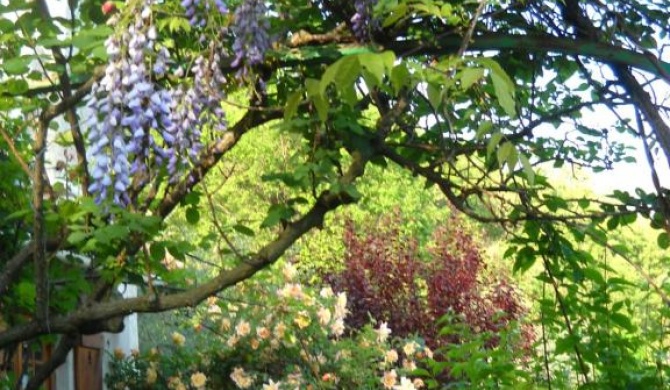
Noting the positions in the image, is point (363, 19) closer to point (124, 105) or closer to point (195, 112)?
point (195, 112)

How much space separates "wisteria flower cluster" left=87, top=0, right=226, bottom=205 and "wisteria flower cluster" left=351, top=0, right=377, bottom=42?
0.50m

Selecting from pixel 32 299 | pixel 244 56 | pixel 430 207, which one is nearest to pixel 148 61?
pixel 244 56

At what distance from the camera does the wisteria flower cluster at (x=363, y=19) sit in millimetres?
3338

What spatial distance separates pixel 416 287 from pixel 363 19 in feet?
29.4

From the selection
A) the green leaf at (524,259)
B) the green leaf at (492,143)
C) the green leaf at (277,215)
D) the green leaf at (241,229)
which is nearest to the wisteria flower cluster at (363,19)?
the green leaf at (277,215)

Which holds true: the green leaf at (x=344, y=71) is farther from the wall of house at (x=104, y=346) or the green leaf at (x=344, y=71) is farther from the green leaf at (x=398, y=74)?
the wall of house at (x=104, y=346)

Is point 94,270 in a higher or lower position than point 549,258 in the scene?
higher

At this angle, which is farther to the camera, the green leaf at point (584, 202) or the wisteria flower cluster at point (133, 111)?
the green leaf at point (584, 202)

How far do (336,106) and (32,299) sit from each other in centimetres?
148

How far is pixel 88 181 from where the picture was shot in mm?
3822

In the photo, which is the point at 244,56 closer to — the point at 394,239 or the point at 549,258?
the point at 549,258

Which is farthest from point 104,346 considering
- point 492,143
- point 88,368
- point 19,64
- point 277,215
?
point 492,143

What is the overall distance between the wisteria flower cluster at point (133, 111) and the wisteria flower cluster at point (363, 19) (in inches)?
19.7

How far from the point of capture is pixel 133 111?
287 cm
